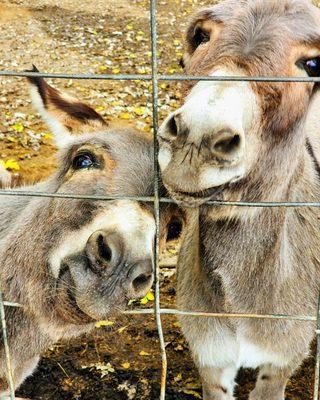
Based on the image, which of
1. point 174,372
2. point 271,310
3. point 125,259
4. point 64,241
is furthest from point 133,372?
point 125,259

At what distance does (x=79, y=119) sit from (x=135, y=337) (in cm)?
215

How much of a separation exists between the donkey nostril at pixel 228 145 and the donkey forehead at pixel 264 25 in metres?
0.57

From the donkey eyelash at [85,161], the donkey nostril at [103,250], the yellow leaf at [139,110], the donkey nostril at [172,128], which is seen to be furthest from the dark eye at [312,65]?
the yellow leaf at [139,110]

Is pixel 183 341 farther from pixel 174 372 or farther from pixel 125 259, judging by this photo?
pixel 125 259

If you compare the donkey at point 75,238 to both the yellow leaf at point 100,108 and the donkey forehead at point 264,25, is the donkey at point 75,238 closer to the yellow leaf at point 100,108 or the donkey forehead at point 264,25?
the donkey forehead at point 264,25

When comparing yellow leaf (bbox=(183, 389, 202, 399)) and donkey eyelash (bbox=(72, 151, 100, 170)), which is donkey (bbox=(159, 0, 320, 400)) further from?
donkey eyelash (bbox=(72, 151, 100, 170))

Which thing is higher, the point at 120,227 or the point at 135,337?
the point at 120,227

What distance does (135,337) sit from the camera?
199 inches

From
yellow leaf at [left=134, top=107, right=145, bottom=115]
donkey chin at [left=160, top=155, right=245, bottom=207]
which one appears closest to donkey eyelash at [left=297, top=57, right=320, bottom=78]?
donkey chin at [left=160, top=155, right=245, bottom=207]

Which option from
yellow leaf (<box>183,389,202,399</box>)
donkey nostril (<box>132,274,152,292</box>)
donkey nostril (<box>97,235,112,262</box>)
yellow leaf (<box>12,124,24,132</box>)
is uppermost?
donkey nostril (<box>97,235,112,262</box>)

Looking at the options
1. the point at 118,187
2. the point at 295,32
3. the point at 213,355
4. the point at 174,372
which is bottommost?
the point at 174,372

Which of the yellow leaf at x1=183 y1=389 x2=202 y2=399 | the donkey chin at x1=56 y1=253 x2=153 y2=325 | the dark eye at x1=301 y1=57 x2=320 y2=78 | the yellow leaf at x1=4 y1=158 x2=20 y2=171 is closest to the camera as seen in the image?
the donkey chin at x1=56 y1=253 x2=153 y2=325

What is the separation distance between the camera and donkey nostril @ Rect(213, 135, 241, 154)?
2.44 m

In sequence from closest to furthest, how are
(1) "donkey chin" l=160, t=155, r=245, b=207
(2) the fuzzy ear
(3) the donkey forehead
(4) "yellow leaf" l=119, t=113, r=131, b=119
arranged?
1. (1) "donkey chin" l=160, t=155, r=245, b=207
2. (3) the donkey forehead
3. (2) the fuzzy ear
4. (4) "yellow leaf" l=119, t=113, r=131, b=119
